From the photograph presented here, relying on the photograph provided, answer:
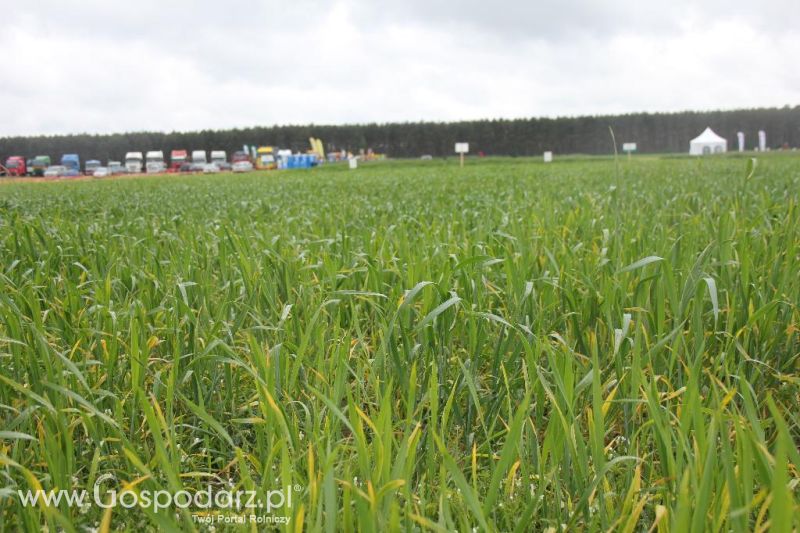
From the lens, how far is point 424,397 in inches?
60.6

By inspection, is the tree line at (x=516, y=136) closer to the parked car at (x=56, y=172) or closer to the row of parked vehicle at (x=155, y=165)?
the row of parked vehicle at (x=155, y=165)

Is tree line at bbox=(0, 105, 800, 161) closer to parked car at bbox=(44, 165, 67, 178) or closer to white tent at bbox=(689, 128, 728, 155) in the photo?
white tent at bbox=(689, 128, 728, 155)

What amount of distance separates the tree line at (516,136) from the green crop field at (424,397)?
5420 centimetres

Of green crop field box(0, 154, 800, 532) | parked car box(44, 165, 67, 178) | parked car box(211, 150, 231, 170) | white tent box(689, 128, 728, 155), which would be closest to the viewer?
green crop field box(0, 154, 800, 532)

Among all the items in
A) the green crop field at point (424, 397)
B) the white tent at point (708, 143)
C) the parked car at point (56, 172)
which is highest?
the white tent at point (708, 143)

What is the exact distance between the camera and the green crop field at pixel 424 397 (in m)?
1.07

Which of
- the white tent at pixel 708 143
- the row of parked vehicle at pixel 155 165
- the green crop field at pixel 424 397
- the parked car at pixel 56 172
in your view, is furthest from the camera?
the white tent at pixel 708 143

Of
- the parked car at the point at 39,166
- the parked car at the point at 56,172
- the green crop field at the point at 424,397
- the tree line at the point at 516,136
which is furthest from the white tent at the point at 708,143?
the green crop field at the point at 424,397

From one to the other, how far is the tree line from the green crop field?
178 ft

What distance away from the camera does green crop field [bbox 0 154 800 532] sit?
1068 mm

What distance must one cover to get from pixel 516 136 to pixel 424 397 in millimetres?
57130

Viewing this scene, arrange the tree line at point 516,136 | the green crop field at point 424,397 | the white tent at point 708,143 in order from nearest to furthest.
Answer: the green crop field at point 424,397, the white tent at point 708,143, the tree line at point 516,136

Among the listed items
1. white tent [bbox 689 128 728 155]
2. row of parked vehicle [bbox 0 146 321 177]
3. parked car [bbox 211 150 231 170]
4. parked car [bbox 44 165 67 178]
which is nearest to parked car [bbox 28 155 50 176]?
row of parked vehicle [bbox 0 146 321 177]

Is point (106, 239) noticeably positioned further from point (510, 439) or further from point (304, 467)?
point (510, 439)
